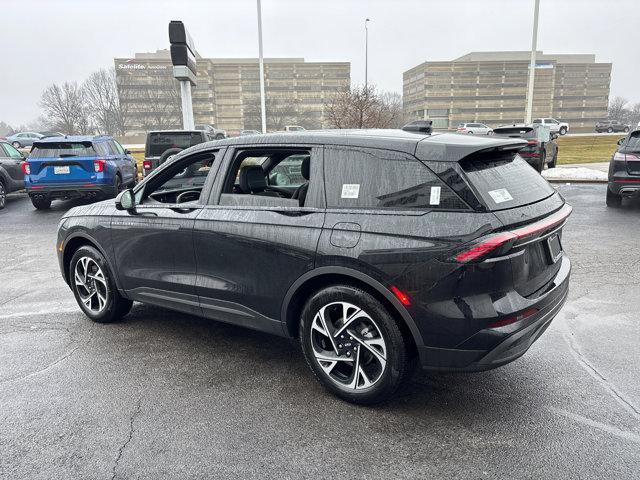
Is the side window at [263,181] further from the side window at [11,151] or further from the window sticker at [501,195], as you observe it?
the side window at [11,151]

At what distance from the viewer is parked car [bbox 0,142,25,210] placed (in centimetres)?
1283

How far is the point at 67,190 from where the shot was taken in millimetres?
11250

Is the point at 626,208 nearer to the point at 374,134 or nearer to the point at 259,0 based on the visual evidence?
the point at 374,134

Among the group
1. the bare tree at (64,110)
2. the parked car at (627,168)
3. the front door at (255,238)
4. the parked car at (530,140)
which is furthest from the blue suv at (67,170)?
the bare tree at (64,110)

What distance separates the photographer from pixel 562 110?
122562 millimetres

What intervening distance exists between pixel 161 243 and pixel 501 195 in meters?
2.69

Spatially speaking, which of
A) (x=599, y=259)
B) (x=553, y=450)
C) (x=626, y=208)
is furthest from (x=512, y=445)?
(x=626, y=208)

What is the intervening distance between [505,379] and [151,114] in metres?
105

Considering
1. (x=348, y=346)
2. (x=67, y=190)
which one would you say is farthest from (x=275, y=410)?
(x=67, y=190)

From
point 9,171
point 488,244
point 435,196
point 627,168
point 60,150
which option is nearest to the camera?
point 488,244

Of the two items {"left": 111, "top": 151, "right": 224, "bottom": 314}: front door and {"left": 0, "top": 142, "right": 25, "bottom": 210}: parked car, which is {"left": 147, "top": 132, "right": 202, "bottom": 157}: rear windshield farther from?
{"left": 111, "top": 151, "right": 224, "bottom": 314}: front door

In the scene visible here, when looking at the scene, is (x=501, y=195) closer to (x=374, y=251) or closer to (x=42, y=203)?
(x=374, y=251)

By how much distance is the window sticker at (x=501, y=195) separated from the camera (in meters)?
2.82

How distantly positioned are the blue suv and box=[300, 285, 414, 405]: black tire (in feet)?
31.6
